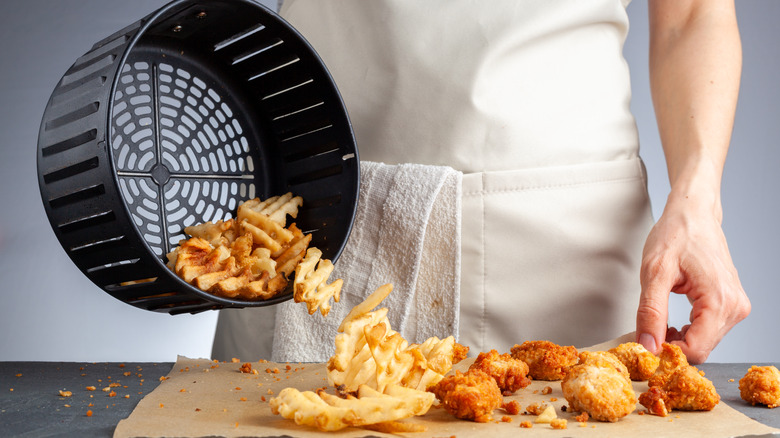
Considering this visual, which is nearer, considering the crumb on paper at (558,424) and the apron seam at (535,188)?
the crumb on paper at (558,424)

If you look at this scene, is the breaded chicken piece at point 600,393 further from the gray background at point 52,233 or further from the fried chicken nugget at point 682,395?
the gray background at point 52,233

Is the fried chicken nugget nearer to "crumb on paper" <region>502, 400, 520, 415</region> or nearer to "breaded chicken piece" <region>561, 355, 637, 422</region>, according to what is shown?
"breaded chicken piece" <region>561, 355, 637, 422</region>

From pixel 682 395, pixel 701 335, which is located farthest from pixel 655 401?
pixel 701 335

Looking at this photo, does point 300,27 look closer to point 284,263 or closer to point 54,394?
point 284,263

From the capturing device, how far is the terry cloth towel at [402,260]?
1171mm

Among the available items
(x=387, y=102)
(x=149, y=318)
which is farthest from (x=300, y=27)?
(x=149, y=318)

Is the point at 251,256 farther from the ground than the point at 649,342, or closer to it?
farther from the ground

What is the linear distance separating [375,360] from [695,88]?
79 centimetres

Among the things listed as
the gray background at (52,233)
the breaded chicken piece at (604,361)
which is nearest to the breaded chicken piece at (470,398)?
the breaded chicken piece at (604,361)

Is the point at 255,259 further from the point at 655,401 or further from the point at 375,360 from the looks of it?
the point at 655,401

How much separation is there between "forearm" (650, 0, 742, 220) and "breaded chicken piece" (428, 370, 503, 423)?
0.53 metres

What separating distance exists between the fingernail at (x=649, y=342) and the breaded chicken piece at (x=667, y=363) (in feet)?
0.24

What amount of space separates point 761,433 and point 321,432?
434 millimetres

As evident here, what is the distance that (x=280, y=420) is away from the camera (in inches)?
30.5
